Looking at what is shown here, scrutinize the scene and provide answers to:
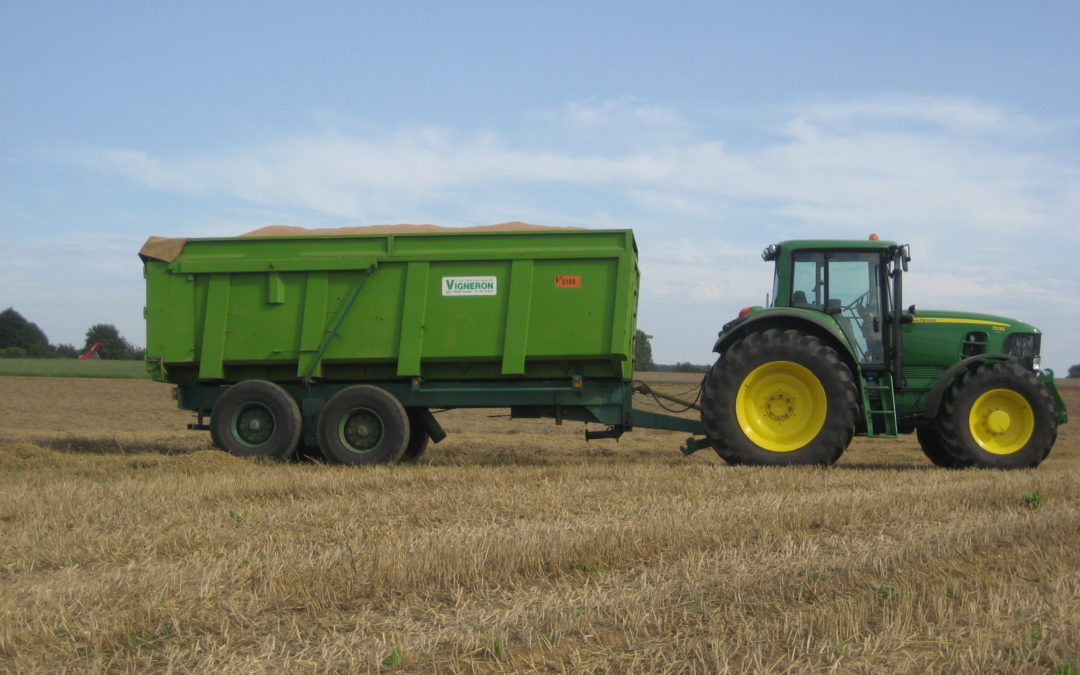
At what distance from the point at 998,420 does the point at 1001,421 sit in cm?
3

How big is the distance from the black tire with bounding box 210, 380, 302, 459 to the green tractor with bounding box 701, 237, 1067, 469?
419 centimetres

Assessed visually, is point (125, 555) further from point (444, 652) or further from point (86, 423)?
point (86, 423)

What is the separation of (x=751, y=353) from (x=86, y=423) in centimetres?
1471

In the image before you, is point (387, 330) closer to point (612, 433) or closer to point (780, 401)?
point (612, 433)

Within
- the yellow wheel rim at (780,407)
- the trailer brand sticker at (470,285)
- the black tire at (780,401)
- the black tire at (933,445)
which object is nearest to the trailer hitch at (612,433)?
the black tire at (780,401)

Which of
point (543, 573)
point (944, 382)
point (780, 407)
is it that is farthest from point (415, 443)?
point (543, 573)

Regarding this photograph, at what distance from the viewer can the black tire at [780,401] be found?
353 inches

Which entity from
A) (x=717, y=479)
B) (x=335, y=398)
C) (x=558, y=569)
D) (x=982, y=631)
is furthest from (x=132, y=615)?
(x=335, y=398)

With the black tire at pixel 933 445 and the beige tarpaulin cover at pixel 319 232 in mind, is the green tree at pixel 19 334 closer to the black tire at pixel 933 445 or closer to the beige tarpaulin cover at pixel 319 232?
the beige tarpaulin cover at pixel 319 232

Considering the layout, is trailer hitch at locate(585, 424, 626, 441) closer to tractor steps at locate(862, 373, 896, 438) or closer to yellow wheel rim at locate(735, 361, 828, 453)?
yellow wheel rim at locate(735, 361, 828, 453)

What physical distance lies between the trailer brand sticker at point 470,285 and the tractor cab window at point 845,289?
3015 mm

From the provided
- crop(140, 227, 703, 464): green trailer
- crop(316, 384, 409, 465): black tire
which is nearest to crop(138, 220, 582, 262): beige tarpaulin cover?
crop(140, 227, 703, 464): green trailer

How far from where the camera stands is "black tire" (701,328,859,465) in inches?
353

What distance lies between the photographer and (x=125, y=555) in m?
4.91
